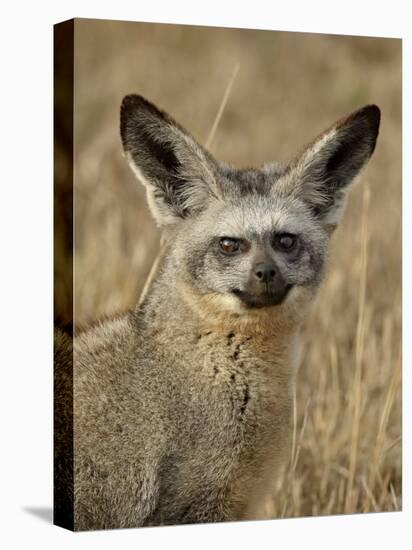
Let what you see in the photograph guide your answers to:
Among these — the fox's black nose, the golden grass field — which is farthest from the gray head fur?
the golden grass field

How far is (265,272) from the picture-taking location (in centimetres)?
595

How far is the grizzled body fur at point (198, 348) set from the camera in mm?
6078

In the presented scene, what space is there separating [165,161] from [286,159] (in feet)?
3.25

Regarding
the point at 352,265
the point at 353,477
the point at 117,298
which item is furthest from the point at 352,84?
the point at 353,477

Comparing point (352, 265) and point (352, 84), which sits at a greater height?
point (352, 84)

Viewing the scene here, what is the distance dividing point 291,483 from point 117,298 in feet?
5.99

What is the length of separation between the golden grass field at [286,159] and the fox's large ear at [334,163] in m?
0.56

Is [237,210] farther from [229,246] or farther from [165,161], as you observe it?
[165,161]

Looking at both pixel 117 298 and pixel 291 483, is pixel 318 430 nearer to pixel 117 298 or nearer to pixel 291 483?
pixel 291 483

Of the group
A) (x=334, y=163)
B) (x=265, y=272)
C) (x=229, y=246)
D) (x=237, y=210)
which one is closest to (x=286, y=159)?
(x=334, y=163)

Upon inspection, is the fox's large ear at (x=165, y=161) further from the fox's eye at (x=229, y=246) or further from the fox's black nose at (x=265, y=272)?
the fox's black nose at (x=265, y=272)

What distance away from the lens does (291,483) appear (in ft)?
23.5

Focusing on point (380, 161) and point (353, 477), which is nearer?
point (353, 477)

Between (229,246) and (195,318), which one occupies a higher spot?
(229,246)
